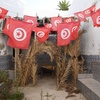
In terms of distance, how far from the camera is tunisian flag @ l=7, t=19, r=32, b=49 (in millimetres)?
7043

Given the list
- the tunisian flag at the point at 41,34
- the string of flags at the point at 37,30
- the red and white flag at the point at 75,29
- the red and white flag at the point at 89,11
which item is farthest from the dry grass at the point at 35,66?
the red and white flag at the point at 89,11

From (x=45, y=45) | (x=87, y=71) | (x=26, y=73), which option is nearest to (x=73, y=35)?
(x=45, y=45)

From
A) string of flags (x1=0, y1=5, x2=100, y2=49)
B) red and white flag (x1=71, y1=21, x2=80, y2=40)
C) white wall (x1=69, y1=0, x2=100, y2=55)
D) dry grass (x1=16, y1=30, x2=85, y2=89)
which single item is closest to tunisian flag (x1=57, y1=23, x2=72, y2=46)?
string of flags (x1=0, y1=5, x2=100, y2=49)

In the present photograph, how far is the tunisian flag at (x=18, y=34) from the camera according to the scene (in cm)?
704

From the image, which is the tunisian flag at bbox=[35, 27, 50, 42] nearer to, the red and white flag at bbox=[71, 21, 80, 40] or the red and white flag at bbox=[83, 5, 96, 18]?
the red and white flag at bbox=[71, 21, 80, 40]

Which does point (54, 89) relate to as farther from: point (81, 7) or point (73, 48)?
point (81, 7)

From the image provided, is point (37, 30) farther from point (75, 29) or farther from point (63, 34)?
point (75, 29)

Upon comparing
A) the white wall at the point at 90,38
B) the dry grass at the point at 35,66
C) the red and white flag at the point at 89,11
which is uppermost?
the red and white flag at the point at 89,11

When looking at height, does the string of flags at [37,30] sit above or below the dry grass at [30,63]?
above

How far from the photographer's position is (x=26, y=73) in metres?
7.87

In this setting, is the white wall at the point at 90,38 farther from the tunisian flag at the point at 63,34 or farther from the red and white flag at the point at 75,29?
the tunisian flag at the point at 63,34

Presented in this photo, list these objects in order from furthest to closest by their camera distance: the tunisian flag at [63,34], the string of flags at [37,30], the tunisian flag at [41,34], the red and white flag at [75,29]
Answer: the red and white flag at [75,29] < the tunisian flag at [41,34] < the tunisian flag at [63,34] < the string of flags at [37,30]

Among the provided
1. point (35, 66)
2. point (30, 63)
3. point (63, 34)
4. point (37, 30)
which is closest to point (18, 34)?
point (37, 30)

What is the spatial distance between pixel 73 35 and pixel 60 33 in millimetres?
677
